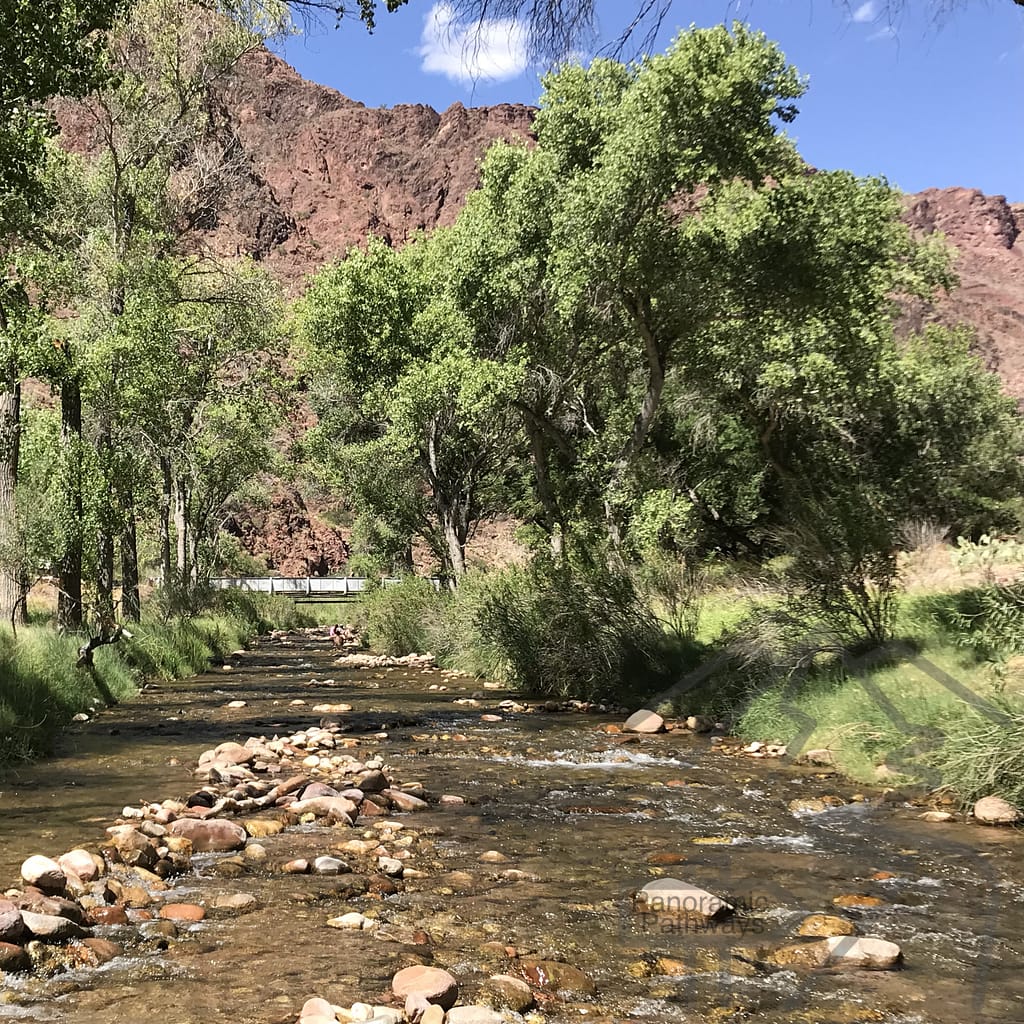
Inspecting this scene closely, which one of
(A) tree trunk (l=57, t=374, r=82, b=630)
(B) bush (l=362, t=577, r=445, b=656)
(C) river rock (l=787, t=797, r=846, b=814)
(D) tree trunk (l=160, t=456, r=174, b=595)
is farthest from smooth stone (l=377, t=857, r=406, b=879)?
(D) tree trunk (l=160, t=456, r=174, b=595)

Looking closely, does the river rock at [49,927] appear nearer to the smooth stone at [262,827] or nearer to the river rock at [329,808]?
the smooth stone at [262,827]

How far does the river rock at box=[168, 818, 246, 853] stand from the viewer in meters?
5.98

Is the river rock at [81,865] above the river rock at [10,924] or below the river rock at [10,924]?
below

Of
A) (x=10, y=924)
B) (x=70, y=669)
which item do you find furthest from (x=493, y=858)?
(x=70, y=669)

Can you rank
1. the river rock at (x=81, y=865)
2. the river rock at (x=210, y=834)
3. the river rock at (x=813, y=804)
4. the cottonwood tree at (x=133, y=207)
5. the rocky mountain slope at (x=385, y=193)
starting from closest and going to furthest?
the river rock at (x=81, y=865) → the river rock at (x=210, y=834) → the river rock at (x=813, y=804) → the cottonwood tree at (x=133, y=207) → the rocky mountain slope at (x=385, y=193)

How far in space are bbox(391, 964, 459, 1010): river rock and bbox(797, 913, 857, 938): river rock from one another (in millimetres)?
1850

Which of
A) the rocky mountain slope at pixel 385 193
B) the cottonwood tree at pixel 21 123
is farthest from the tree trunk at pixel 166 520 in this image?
the rocky mountain slope at pixel 385 193

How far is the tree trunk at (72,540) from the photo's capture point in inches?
591

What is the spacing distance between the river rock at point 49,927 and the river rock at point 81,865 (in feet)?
2.72

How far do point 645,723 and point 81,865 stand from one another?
755cm

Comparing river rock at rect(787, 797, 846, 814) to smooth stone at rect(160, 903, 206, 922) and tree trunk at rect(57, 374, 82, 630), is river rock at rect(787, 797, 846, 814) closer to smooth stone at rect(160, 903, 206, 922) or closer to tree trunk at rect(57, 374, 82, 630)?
smooth stone at rect(160, 903, 206, 922)

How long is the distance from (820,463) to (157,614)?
19430 mm

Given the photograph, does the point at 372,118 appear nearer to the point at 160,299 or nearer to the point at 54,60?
the point at 160,299

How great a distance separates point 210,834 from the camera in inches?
238
